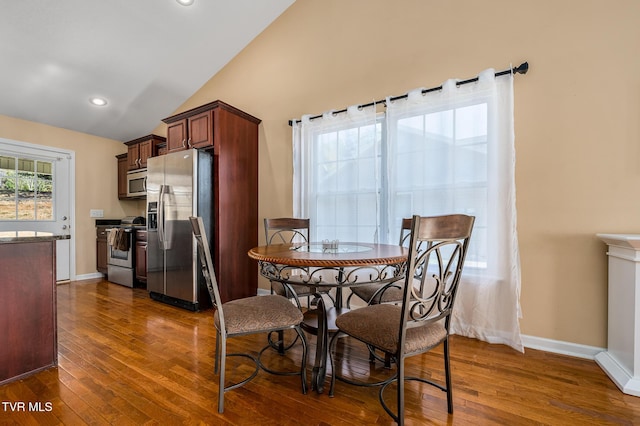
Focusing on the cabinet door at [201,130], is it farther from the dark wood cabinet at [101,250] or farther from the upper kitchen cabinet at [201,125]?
the dark wood cabinet at [101,250]

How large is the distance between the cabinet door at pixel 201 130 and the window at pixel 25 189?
2.81 meters

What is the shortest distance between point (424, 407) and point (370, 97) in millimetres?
2599

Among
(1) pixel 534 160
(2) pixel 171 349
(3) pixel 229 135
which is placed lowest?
(2) pixel 171 349

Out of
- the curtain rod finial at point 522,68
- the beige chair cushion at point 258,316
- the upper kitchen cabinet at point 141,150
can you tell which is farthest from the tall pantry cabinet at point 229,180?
the curtain rod finial at point 522,68

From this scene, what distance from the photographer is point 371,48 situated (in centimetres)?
290

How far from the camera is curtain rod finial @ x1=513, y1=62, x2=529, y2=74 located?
216 cm

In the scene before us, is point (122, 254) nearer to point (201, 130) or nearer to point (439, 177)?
point (201, 130)

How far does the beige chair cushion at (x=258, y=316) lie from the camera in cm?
153

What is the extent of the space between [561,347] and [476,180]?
4.51ft

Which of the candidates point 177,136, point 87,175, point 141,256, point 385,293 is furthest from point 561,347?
point 87,175

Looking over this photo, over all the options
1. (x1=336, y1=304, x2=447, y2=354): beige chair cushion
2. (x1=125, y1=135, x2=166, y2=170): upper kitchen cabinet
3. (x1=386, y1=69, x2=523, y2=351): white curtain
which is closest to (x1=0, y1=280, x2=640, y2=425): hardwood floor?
(x1=386, y1=69, x2=523, y2=351): white curtain

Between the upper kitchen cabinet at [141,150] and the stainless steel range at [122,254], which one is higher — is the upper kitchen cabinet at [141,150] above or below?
above

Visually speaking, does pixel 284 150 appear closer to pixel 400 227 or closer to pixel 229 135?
pixel 229 135

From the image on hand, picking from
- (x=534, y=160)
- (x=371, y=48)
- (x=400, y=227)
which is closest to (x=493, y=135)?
(x=534, y=160)
